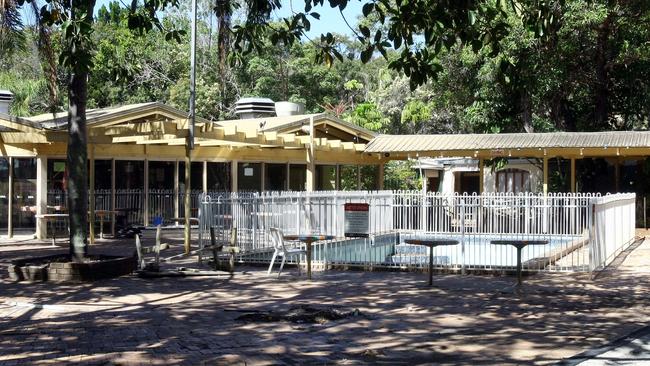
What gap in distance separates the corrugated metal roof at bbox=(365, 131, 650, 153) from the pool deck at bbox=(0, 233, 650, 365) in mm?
10133

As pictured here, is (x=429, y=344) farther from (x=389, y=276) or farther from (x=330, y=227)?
(x=330, y=227)

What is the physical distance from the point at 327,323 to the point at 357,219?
5579mm

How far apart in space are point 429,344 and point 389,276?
5907 mm

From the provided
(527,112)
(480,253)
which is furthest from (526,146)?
(480,253)

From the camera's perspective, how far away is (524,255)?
19203 millimetres

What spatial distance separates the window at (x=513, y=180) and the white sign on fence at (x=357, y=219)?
19147mm

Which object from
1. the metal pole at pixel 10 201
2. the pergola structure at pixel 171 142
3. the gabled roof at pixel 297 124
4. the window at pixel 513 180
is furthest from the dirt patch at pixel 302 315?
the window at pixel 513 180

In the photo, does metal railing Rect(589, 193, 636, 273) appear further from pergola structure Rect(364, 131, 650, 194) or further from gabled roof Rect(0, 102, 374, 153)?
gabled roof Rect(0, 102, 374, 153)

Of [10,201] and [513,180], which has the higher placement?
[513,180]

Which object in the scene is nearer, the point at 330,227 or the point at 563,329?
the point at 563,329

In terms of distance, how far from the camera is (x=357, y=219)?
1490 centimetres

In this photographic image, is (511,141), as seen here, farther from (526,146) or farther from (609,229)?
(609,229)

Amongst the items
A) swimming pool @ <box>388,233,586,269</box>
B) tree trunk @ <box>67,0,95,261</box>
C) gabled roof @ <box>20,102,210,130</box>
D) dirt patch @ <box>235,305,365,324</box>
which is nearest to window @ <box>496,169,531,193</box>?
swimming pool @ <box>388,233,586,269</box>

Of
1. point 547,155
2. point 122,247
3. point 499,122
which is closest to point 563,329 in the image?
point 122,247
